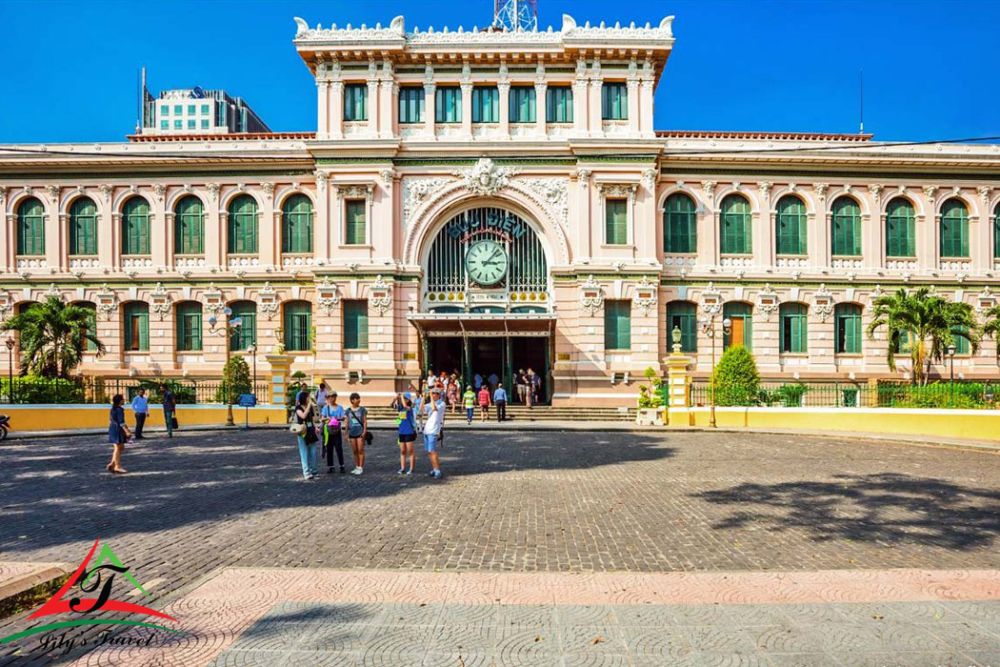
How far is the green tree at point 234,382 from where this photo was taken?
84.9 feet

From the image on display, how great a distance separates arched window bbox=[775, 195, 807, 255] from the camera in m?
32.5

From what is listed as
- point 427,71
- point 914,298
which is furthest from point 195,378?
point 914,298

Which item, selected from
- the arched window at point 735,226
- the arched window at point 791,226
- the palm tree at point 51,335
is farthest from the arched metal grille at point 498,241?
the palm tree at point 51,335

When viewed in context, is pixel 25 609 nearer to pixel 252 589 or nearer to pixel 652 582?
pixel 252 589

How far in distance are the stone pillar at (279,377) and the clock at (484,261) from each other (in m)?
9.66

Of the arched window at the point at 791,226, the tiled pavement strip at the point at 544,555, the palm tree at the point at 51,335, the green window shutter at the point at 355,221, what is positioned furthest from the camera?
the arched window at the point at 791,226

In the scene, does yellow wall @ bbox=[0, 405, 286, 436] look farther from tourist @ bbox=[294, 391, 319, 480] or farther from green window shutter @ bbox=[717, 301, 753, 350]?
green window shutter @ bbox=[717, 301, 753, 350]

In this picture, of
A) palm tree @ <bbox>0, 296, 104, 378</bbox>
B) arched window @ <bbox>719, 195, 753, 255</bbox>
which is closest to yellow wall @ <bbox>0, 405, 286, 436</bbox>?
palm tree @ <bbox>0, 296, 104, 378</bbox>

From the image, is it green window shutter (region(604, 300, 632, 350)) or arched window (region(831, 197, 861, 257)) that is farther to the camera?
arched window (region(831, 197, 861, 257))

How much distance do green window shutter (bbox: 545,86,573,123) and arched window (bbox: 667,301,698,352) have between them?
10.4m

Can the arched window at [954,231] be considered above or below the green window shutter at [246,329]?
above

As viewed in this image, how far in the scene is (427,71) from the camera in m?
31.1

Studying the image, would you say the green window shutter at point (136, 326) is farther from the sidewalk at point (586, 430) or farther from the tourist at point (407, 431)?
the tourist at point (407, 431)

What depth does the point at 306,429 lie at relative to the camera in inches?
500
